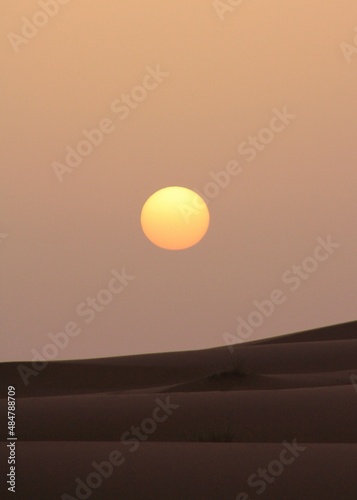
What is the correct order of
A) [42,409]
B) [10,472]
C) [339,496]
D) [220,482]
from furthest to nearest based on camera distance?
[42,409] → [10,472] → [220,482] → [339,496]

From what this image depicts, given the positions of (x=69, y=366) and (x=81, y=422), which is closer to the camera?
(x=81, y=422)

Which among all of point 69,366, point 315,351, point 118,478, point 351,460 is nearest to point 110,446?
point 118,478

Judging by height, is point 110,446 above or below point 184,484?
above

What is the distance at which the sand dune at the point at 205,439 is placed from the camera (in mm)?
9945

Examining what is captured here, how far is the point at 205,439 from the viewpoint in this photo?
41.3 ft

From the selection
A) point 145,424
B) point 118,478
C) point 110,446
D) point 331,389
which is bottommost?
point 118,478

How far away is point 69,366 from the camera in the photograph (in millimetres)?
33906

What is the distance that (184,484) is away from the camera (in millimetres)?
9969

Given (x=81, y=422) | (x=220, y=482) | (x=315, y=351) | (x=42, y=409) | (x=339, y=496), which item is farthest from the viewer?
(x=315, y=351)

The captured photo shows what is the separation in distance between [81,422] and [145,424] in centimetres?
164

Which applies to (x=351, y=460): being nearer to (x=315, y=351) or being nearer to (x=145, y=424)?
(x=145, y=424)

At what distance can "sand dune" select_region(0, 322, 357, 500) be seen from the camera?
995 cm

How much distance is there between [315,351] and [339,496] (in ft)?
67.0

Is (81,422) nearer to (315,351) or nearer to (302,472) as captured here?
(302,472)
